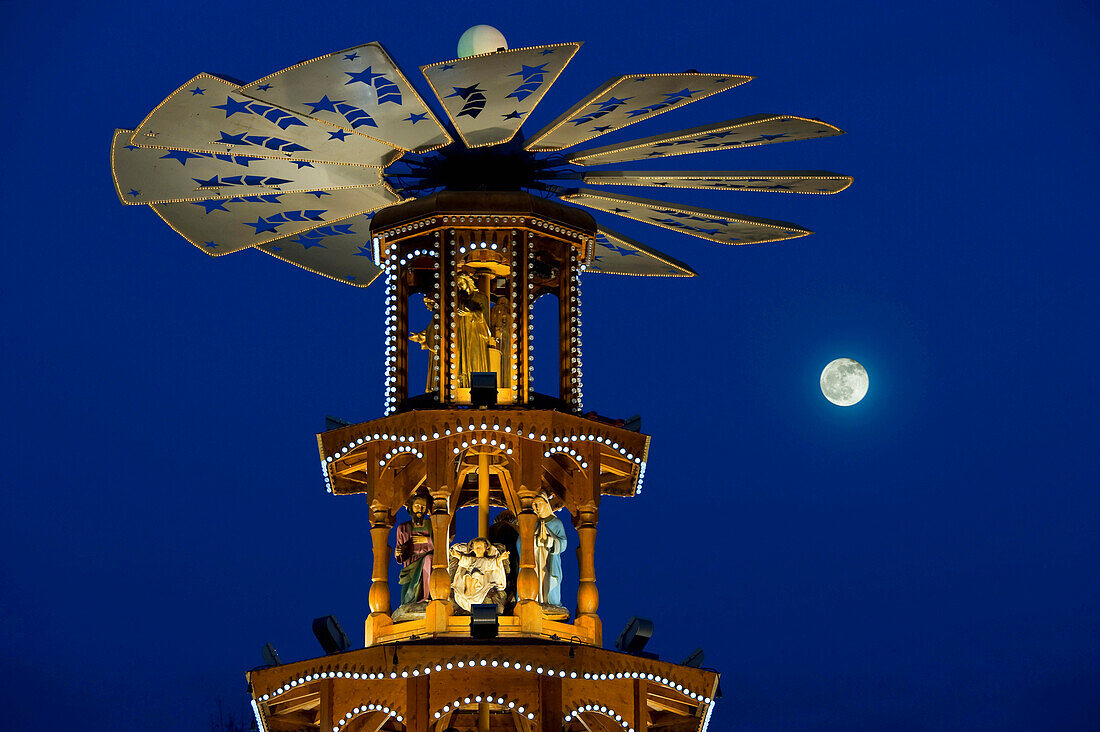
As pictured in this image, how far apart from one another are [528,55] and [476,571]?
356 inches

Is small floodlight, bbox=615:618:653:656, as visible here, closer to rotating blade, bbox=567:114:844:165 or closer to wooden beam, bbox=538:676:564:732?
wooden beam, bbox=538:676:564:732

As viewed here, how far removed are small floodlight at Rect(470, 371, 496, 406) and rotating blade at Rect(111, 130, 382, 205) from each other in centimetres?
418

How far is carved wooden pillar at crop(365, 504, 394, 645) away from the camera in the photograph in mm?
32844

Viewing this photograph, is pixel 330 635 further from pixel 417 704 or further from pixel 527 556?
pixel 527 556

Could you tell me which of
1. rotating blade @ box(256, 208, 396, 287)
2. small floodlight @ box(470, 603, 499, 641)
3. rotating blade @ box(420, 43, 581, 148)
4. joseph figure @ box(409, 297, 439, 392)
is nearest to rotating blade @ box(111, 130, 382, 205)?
joseph figure @ box(409, 297, 439, 392)

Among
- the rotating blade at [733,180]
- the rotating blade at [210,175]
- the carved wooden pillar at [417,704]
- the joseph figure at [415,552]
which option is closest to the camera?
the carved wooden pillar at [417,704]

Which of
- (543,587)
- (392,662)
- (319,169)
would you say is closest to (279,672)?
(392,662)

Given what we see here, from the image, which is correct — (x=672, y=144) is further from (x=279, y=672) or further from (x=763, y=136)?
(x=279, y=672)

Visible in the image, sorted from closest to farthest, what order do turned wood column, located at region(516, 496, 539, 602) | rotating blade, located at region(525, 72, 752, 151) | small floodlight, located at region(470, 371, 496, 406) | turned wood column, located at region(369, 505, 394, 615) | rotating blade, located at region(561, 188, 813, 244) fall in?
rotating blade, located at region(525, 72, 752, 151) → turned wood column, located at region(516, 496, 539, 602) → small floodlight, located at region(470, 371, 496, 406) → turned wood column, located at region(369, 505, 394, 615) → rotating blade, located at region(561, 188, 813, 244)

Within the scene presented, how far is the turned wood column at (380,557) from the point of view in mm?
33000

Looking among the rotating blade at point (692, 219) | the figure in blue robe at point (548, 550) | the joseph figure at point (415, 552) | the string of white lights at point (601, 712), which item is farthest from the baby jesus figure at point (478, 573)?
the rotating blade at point (692, 219)

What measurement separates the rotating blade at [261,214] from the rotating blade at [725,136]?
15.5 feet

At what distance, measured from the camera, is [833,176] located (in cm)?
3512

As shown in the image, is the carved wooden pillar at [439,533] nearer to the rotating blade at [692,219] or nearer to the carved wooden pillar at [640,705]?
the carved wooden pillar at [640,705]
